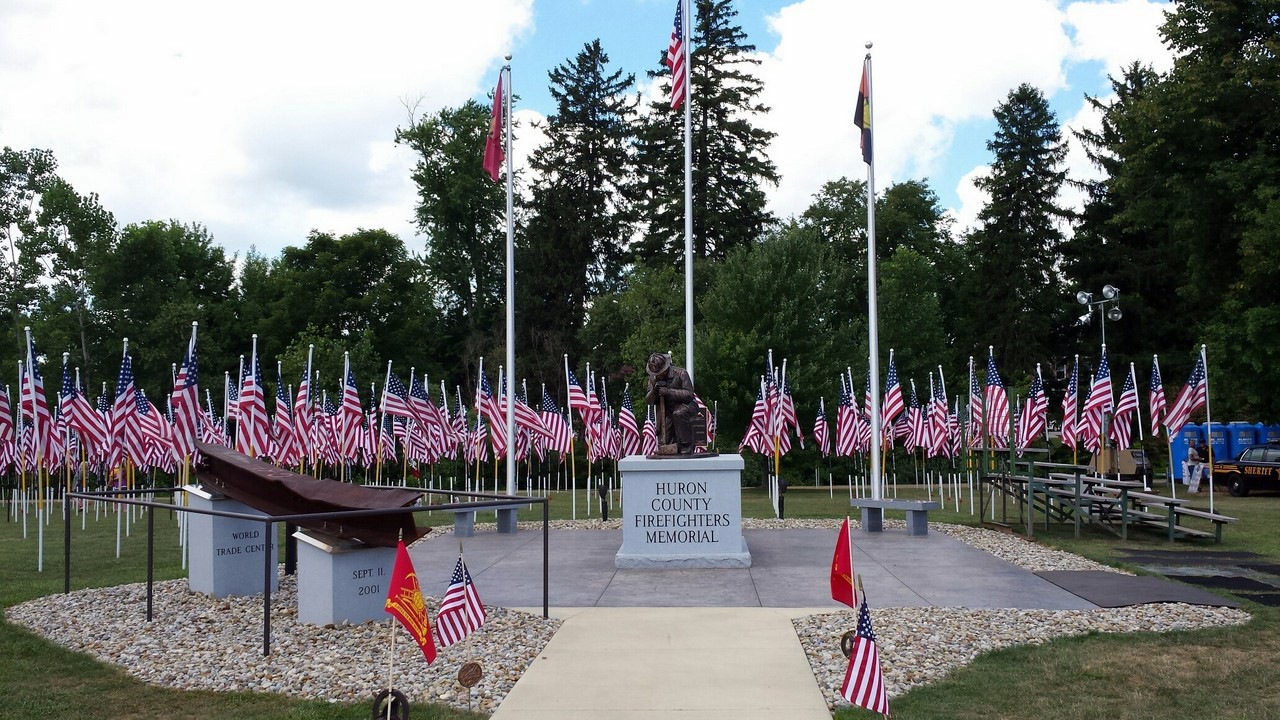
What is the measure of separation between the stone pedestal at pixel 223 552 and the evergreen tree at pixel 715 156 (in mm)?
37743

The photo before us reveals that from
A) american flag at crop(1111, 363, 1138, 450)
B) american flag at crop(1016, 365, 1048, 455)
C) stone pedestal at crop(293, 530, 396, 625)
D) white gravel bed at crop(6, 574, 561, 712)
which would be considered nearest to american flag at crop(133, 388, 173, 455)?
white gravel bed at crop(6, 574, 561, 712)

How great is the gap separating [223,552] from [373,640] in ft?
11.3

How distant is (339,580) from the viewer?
9.37 m

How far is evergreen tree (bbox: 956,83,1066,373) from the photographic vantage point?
51.2 meters

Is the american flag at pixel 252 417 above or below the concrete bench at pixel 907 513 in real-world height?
above

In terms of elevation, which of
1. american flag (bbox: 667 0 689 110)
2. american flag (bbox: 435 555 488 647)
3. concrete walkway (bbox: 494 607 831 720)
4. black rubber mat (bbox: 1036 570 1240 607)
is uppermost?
american flag (bbox: 667 0 689 110)

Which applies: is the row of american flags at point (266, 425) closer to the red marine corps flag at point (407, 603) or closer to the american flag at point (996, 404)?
the american flag at point (996, 404)

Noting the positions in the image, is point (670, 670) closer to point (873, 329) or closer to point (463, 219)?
point (873, 329)

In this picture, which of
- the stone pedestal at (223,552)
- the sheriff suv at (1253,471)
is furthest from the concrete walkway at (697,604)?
the sheriff suv at (1253,471)

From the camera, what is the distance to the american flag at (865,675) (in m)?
5.80

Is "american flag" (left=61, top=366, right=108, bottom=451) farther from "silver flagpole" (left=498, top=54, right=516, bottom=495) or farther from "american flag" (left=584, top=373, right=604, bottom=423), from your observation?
"american flag" (left=584, top=373, right=604, bottom=423)

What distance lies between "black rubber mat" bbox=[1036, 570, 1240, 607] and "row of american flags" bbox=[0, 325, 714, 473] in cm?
660

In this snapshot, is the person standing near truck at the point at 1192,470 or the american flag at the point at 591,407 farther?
the person standing near truck at the point at 1192,470

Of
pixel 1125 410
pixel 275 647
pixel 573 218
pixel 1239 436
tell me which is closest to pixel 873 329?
pixel 1125 410
